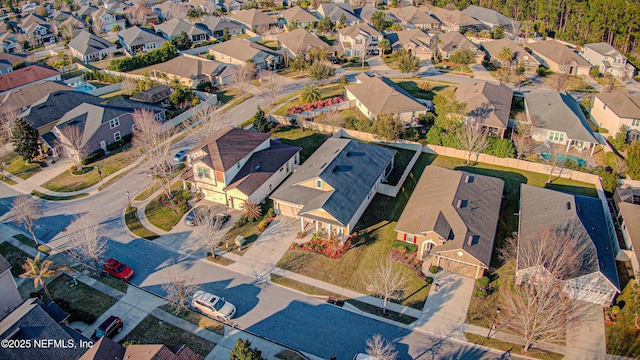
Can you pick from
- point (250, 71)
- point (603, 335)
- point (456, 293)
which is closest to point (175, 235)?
point (456, 293)

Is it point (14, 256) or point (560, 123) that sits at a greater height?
point (560, 123)

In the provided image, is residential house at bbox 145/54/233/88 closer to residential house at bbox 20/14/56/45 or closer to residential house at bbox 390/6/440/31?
residential house at bbox 20/14/56/45

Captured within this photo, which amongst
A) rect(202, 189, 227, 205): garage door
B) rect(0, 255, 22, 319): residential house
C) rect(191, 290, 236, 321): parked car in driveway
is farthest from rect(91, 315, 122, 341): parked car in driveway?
rect(202, 189, 227, 205): garage door

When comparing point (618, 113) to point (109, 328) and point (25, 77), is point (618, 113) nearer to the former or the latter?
point (109, 328)

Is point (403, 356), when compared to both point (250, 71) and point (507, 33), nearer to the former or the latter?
point (250, 71)

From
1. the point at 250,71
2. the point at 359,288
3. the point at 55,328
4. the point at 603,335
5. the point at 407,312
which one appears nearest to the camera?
the point at 55,328

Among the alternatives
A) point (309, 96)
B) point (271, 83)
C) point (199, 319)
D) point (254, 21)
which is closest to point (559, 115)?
point (309, 96)

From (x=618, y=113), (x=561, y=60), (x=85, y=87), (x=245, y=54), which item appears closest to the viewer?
(x=618, y=113)
